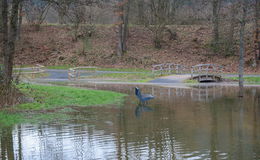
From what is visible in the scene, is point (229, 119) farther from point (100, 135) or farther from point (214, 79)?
point (214, 79)

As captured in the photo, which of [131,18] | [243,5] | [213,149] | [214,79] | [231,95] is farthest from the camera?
[131,18]

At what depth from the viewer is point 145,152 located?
36.3 feet

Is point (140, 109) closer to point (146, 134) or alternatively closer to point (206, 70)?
point (146, 134)

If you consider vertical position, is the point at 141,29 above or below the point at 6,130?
above

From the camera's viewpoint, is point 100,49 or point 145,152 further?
point 100,49

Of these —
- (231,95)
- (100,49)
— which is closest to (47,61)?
(100,49)

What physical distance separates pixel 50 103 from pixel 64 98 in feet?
5.61

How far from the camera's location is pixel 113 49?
4894 centimetres

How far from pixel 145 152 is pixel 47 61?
125ft

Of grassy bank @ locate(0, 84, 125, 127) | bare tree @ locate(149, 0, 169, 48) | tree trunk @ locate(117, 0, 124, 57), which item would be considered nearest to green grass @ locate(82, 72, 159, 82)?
tree trunk @ locate(117, 0, 124, 57)

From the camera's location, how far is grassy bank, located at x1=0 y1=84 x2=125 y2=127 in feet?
53.0

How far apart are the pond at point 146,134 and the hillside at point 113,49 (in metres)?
24.3

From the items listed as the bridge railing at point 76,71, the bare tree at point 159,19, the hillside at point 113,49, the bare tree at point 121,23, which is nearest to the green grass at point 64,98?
the bridge railing at point 76,71

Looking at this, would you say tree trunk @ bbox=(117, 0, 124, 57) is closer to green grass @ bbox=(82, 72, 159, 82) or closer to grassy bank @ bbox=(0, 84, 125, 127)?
green grass @ bbox=(82, 72, 159, 82)
